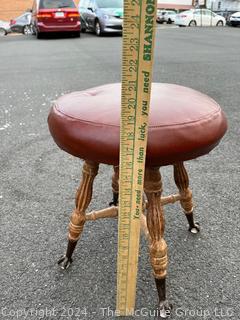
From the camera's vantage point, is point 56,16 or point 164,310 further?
point 56,16

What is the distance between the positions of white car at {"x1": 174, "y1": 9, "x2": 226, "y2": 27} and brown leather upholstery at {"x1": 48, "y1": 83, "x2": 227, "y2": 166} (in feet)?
64.6

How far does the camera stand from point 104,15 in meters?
11.7

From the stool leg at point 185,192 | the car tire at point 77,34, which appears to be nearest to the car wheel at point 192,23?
the car tire at point 77,34

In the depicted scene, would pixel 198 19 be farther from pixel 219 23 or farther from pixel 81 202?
pixel 81 202

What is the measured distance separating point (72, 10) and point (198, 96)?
11044 mm

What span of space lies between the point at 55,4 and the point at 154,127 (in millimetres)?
11480

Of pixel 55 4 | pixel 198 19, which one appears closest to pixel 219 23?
pixel 198 19

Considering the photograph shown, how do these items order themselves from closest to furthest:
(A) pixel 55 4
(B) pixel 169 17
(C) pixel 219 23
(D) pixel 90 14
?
(A) pixel 55 4
(D) pixel 90 14
(C) pixel 219 23
(B) pixel 169 17

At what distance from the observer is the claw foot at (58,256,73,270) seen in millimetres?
1817

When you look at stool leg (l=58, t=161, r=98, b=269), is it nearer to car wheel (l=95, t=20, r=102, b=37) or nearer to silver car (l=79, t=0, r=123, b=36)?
silver car (l=79, t=0, r=123, b=36)

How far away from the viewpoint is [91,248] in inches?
77.3

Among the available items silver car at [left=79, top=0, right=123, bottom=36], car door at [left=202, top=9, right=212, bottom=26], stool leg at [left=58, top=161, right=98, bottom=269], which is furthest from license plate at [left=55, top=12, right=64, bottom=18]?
stool leg at [left=58, top=161, right=98, bottom=269]

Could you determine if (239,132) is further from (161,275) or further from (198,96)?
(161,275)

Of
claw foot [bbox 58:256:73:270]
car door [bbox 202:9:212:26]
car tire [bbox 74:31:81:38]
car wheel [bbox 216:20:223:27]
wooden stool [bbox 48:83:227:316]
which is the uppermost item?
wooden stool [bbox 48:83:227:316]
